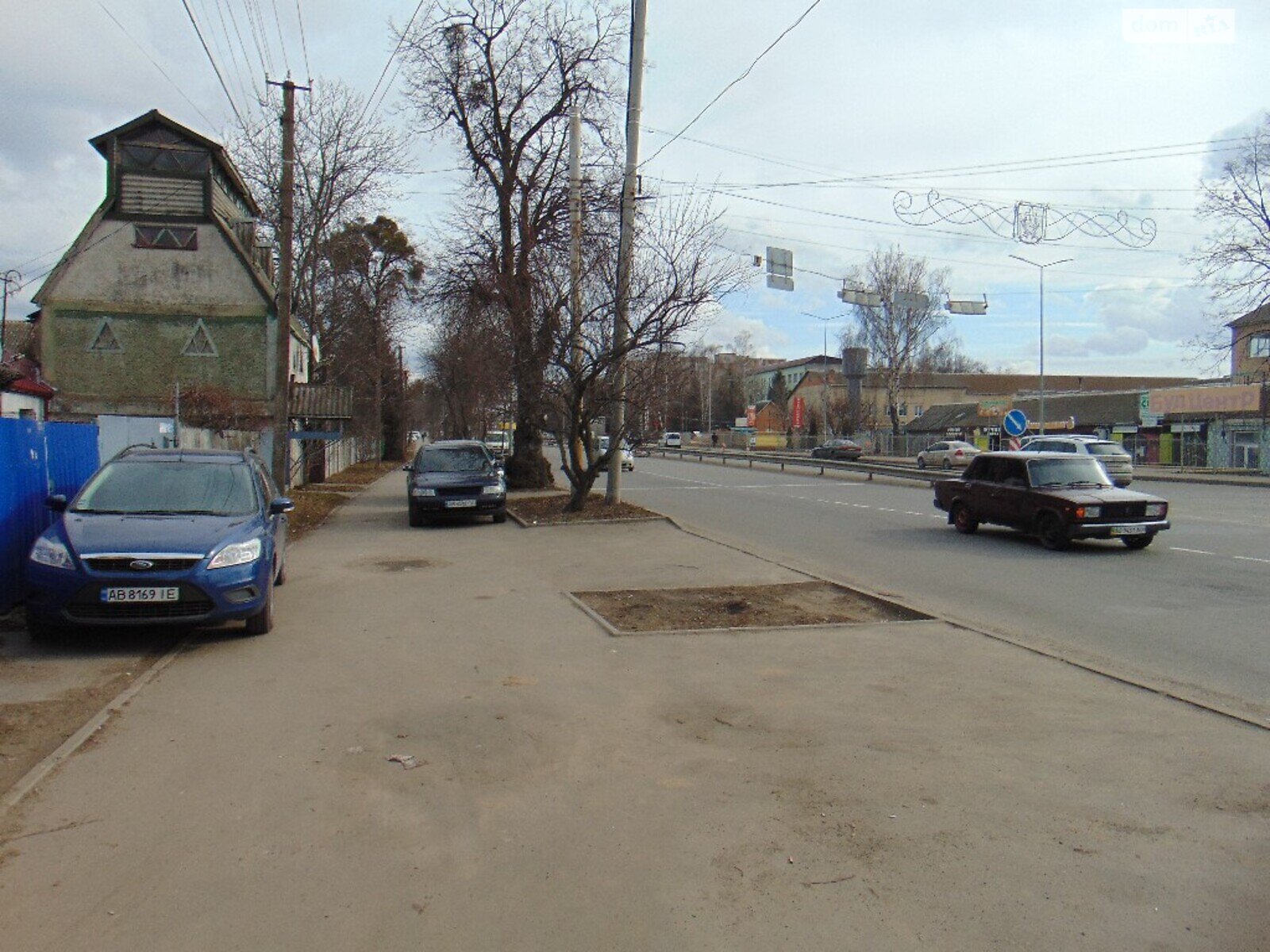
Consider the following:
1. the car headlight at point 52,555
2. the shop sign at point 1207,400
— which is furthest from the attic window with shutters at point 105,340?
the shop sign at point 1207,400

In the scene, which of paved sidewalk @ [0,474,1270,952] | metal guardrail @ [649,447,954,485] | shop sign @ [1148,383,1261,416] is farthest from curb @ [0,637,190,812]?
shop sign @ [1148,383,1261,416]

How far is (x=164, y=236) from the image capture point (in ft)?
93.9

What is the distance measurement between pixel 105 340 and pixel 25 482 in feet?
71.0

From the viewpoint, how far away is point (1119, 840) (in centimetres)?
411

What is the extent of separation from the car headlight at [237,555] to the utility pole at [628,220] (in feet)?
36.2

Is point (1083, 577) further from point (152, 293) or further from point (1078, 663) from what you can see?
point (152, 293)

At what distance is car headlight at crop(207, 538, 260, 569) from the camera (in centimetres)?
777

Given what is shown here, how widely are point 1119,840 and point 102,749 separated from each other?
16.5ft

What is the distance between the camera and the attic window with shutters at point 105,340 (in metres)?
28.4

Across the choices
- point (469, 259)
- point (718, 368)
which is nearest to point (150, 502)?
point (469, 259)

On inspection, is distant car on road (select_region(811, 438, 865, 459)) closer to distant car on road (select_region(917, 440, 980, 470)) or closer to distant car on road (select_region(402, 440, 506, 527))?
distant car on road (select_region(917, 440, 980, 470))

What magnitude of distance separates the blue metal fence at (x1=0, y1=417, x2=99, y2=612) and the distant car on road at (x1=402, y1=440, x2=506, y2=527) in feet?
27.0

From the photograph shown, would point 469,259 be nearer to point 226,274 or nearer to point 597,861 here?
point 226,274

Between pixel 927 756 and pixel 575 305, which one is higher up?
pixel 575 305
